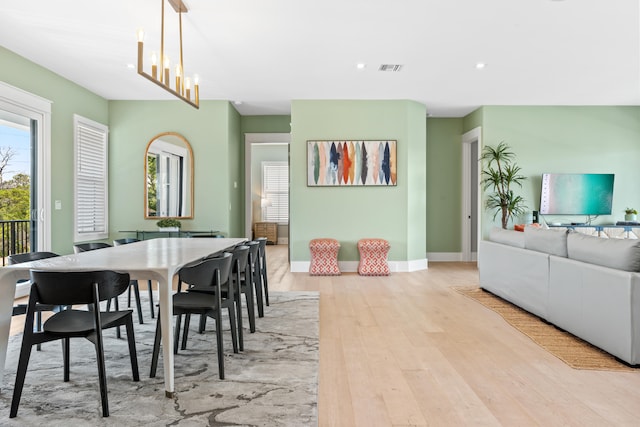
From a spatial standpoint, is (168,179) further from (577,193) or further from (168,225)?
(577,193)

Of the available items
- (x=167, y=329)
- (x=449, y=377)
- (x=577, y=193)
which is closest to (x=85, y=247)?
(x=167, y=329)

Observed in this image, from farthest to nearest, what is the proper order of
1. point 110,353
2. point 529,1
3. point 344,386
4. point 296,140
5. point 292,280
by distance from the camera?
point 296,140 → point 292,280 → point 529,1 → point 110,353 → point 344,386

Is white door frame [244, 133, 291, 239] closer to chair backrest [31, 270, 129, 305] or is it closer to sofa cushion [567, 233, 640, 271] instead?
sofa cushion [567, 233, 640, 271]

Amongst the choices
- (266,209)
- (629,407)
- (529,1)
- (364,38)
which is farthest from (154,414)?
(266,209)

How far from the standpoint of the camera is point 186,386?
2336mm

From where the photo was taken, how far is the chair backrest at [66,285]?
6.50 feet

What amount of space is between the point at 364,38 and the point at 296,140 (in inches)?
104

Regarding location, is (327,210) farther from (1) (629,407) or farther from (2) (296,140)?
(1) (629,407)

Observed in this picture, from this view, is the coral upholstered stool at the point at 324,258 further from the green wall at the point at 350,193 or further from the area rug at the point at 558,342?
the area rug at the point at 558,342

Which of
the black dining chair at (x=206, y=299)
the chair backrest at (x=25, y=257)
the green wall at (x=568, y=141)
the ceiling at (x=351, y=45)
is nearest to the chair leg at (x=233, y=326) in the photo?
the black dining chair at (x=206, y=299)

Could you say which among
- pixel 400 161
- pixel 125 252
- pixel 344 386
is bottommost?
pixel 344 386

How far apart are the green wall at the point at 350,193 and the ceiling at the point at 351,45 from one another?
332mm

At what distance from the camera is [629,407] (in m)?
2.10

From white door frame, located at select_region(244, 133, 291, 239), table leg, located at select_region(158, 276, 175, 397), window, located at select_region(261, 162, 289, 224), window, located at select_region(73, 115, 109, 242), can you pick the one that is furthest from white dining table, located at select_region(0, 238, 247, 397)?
window, located at select_region(261, 162, 289, 224)
